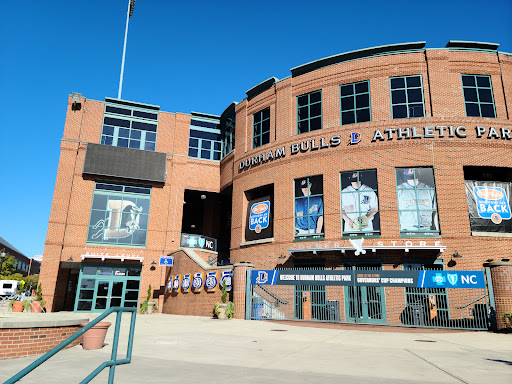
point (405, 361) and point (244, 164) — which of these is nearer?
point (405, 361)

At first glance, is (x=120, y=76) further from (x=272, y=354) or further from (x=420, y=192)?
(x=272, y=354)

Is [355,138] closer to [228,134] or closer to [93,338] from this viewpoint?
[228,134]

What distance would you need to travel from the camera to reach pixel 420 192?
67.1 ft

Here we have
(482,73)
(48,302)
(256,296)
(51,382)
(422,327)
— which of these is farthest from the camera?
(48,302)

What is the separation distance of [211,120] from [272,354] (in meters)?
26.8

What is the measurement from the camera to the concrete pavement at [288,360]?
20.2 feet

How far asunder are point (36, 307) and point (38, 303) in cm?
40

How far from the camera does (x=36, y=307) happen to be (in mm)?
24359

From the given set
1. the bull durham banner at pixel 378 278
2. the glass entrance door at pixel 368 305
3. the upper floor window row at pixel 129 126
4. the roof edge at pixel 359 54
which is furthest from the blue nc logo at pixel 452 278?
the upper floor window row at pixel 129 126

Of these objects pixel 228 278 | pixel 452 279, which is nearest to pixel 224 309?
pixel 228 278

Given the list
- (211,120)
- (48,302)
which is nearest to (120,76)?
(211,120)

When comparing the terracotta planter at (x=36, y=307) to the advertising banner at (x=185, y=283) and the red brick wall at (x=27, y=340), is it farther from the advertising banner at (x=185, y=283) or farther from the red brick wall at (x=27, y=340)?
the red brick wall at (x=27, y=340)

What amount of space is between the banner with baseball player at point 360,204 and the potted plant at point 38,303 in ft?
66.7

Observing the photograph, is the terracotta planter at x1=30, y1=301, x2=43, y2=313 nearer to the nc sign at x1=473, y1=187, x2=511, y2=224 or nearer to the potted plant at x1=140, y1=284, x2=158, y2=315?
the potted plant at x1=140, y1=284, x2=158, y2=315
